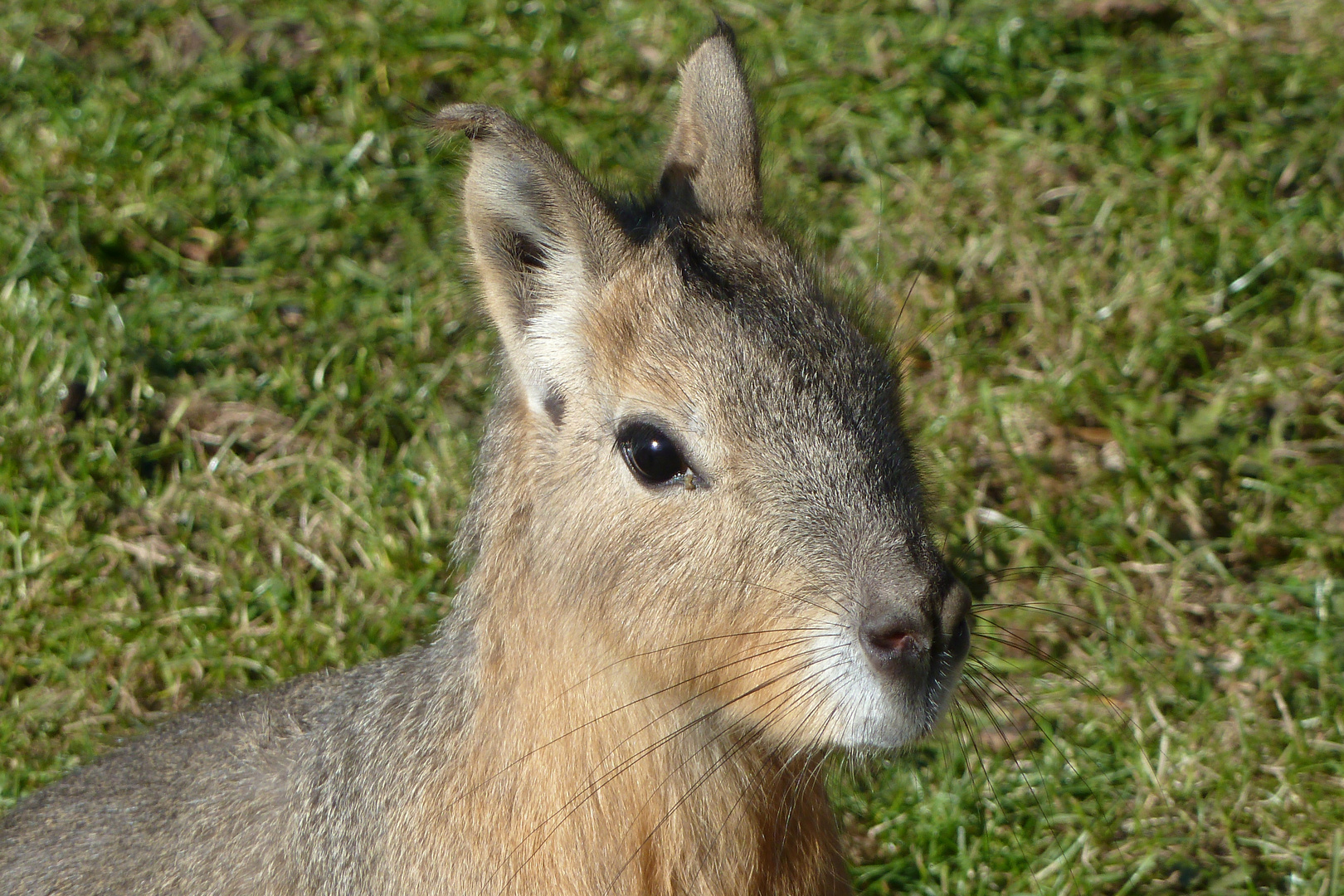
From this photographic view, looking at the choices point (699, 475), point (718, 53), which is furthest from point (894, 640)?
point (718, 53)

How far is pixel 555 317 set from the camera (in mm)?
2875

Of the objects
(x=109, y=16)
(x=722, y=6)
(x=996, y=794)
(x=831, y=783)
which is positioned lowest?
(x=996, y=794)

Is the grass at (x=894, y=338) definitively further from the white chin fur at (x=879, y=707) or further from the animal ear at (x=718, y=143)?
the white chin fur at (x=879, y=707)

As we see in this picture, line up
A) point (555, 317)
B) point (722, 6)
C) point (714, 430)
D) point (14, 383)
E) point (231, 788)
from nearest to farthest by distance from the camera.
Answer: point (714, 430) → point (555, 317) → point (231, 788) → point (14, 383) → point (722, 6)

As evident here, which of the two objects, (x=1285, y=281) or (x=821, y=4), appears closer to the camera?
(x=1285, y=281)

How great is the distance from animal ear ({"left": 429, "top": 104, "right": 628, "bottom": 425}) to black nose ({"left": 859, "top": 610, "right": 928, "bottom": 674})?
2.63 ft

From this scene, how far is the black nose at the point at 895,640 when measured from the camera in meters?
2.45

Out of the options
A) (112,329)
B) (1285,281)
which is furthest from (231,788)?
(1285,281)

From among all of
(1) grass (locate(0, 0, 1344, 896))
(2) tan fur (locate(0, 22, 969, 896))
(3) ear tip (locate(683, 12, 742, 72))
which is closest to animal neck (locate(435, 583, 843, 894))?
(2) tan fur (locate(0, 22, 969, 896))

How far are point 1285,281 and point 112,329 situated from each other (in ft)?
13.4

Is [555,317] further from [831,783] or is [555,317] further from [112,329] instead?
[112,329]

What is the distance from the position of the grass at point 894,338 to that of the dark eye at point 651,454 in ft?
3.03

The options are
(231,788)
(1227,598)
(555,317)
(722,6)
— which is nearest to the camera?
(555,317)

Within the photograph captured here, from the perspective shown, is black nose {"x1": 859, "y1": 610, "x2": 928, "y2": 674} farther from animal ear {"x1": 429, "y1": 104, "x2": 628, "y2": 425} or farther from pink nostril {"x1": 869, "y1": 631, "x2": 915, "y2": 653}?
animal ear {"x1": 429, "y1": 104, "x2": 628, "y2": 425}
